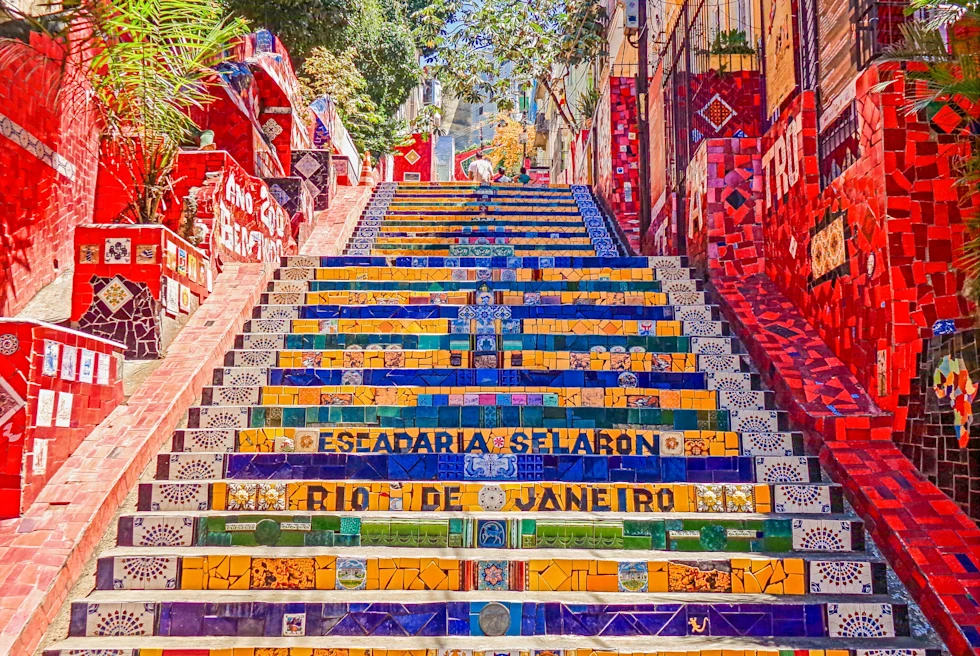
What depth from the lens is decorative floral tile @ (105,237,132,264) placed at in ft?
17.5

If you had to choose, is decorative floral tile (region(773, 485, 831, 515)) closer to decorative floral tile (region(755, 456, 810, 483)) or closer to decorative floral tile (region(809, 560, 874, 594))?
decorative floral tile (region(755, 456, 810, 483))

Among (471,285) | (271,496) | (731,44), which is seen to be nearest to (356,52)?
(731,44)

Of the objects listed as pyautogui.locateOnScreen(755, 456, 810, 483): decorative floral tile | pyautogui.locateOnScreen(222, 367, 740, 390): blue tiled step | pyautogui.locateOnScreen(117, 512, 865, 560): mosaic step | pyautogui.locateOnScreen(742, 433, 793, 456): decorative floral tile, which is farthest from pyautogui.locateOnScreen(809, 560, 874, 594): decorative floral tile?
pyautogui.locateOnScreen(222, 367, 740, 390): blue tiled step

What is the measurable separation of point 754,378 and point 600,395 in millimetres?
937

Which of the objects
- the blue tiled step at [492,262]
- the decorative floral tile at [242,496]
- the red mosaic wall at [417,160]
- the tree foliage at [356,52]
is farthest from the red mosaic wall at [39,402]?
the red mosaic wall at [417,160]

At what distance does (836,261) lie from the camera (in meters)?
4.98

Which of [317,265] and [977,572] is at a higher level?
[317,265]

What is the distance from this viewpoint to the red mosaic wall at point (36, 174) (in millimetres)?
5906

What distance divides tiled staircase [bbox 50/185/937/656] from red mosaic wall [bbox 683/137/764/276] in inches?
26.1

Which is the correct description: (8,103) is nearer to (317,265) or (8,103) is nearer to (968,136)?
(317,265)

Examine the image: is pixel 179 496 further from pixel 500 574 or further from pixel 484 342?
pixel 484 342

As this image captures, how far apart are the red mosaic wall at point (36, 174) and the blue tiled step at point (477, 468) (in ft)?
8.06

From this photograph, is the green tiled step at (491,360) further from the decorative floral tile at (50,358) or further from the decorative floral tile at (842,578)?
the decorative floral tile at (842,578)

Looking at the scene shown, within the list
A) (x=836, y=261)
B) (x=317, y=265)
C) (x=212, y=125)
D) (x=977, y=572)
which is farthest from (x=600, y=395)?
(x=212, y=125)
